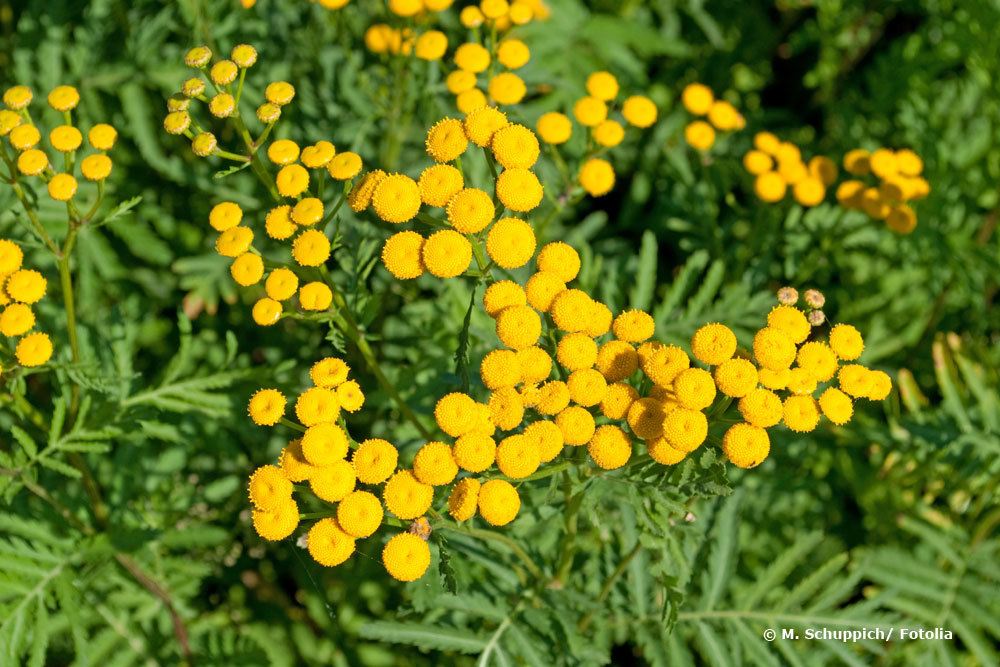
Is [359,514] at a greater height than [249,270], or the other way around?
[249,270]

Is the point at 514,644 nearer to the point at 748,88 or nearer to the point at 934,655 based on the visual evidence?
the point at 934,655

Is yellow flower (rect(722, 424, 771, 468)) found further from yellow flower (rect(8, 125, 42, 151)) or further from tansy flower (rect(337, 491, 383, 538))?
yellow flower (rect(8, 125, 42, 151))

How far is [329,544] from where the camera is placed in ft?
7.29

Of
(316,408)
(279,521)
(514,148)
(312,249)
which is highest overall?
(514,148)

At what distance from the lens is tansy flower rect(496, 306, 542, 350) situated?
2311 millimetres

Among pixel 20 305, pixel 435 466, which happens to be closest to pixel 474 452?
pixel 435 466

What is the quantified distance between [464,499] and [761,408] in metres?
0.79

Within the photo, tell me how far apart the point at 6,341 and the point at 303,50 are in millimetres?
1960

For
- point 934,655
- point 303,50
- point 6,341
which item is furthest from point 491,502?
point 303,50

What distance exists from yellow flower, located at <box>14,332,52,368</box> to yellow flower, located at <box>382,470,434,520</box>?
109cm

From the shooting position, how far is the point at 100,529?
3.23 metres

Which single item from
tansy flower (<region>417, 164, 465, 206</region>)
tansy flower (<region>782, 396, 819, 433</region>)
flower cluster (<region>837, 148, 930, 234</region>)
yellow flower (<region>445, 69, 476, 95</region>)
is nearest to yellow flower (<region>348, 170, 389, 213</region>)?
tansy flower (<region>417, 164, 465, 206</region>)

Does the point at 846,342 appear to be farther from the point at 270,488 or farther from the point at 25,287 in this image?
the point at 25,287

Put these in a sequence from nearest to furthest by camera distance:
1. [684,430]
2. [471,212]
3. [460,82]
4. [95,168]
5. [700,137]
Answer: [684,430], [471,212], [95,168], [460,82], [700,137]
